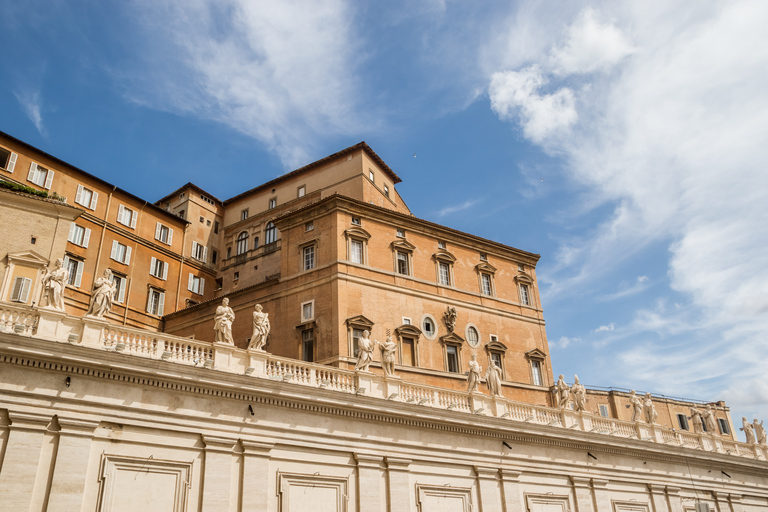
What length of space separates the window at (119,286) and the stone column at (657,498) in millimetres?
31799

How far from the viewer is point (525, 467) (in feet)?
85.4

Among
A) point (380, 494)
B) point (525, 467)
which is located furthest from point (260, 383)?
point (525, 467)

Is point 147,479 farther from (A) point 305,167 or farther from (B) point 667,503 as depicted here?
(A) point 305,167

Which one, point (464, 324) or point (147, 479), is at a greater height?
point (464, 324)

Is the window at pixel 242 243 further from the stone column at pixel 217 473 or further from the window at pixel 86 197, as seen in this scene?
the stone column at pixel 217 473

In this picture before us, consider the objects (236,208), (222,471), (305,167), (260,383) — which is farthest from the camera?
(236,208)

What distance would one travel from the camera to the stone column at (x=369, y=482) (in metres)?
21.0

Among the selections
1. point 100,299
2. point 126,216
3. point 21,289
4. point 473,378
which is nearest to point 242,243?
point 126,216

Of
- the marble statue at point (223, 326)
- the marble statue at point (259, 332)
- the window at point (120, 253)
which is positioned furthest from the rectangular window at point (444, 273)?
the marble statue at point (223, 326)

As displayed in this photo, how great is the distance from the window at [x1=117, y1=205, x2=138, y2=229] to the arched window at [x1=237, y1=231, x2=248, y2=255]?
8.22 metres

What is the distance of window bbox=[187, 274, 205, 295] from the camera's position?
4803cm

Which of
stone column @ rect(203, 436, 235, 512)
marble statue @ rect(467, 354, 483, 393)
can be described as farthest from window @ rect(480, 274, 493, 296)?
stone column @ rect(203, 436, 235, 512)

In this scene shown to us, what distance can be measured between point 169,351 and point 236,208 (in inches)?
1414

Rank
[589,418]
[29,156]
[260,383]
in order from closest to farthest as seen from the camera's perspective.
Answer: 1. [260,383]
2. [589,418]
3. [29,156]
